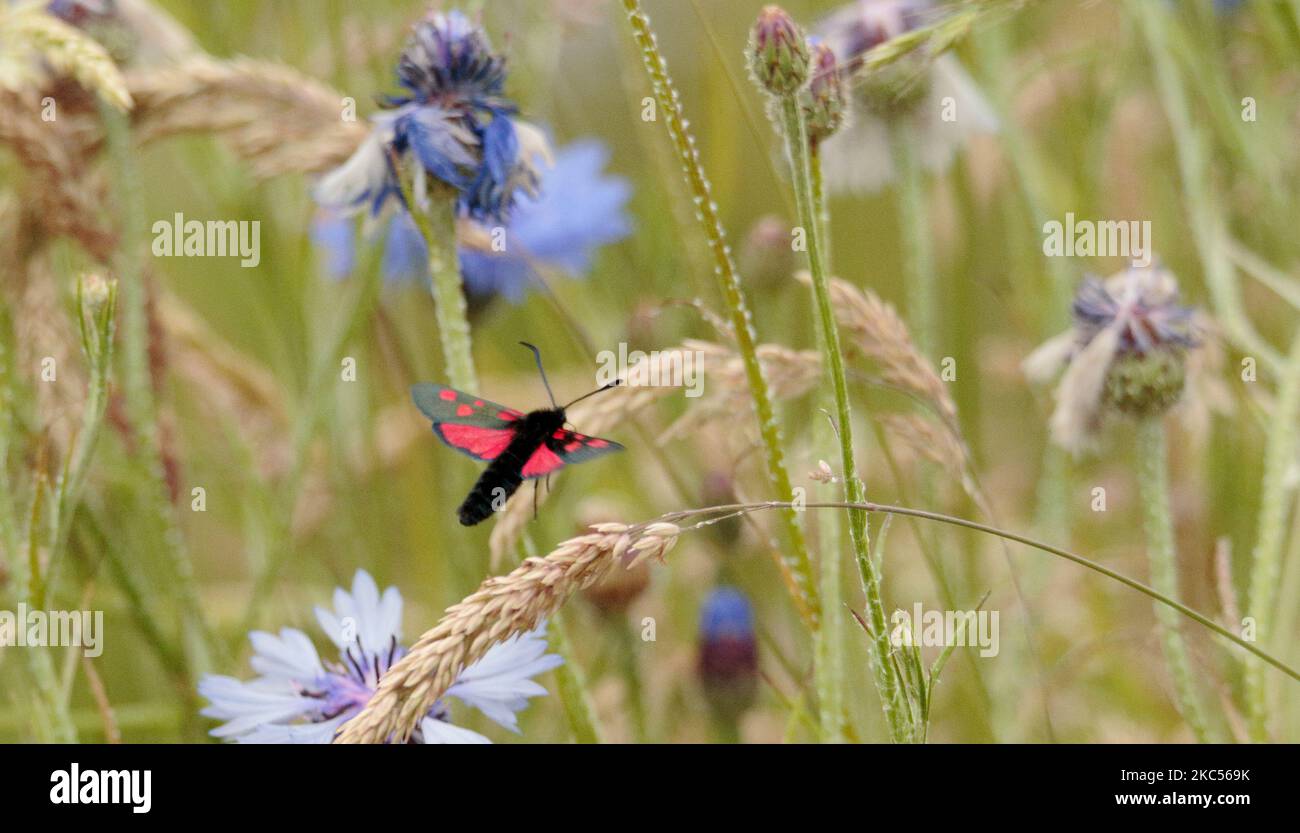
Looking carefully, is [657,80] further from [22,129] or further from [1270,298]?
[1270,298]

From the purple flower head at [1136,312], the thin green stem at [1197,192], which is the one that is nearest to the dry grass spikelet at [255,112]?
the purple flower head at [1136,312]

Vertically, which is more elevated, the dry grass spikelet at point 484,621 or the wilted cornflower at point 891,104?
the wilted cornflower at point 891,104

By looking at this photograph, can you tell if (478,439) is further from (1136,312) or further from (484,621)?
(1136,312)

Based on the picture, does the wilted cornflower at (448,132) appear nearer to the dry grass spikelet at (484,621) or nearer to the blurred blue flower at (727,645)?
the dry grass spikelet at (484,621)

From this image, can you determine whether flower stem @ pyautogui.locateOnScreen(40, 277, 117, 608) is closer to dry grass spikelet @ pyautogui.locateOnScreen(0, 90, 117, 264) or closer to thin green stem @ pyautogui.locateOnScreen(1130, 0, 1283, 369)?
dry grass spikelet @ pyautogui.locateOnScreen(0, 90, 117, 264)

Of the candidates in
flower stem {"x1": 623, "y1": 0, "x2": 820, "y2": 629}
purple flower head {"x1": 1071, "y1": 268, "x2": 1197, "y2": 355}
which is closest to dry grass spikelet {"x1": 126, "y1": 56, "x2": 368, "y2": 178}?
flower stem {"x1": 623, "y1": 0, "x2": 820, "y2": 629}

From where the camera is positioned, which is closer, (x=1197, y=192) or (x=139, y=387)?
(x=139, y=387)

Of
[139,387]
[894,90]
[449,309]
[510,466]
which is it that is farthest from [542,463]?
[894,90]
